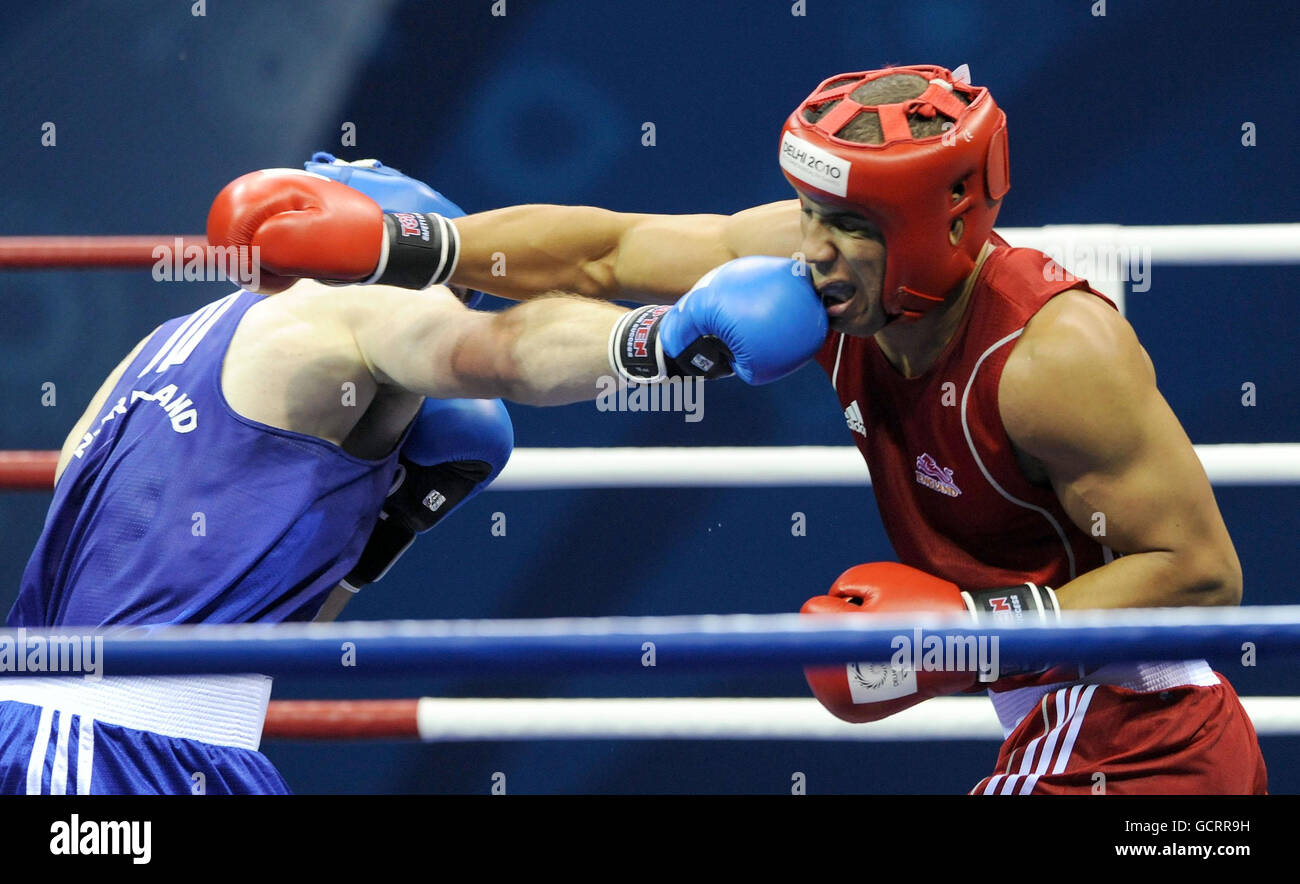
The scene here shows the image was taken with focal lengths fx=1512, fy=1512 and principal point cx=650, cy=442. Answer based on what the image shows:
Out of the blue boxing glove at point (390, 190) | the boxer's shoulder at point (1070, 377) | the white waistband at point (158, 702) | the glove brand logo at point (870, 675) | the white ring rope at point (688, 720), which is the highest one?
the blue boxing glove at point (390, 190)

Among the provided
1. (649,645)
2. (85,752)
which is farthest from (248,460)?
(649,645)

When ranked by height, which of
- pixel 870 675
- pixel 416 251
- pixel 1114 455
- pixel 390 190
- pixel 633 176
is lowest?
pixel 870 675

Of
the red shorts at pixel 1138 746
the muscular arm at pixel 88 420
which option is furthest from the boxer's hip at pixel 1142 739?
the muscular arm at pixel 88 420

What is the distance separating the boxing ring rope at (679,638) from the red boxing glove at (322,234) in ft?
1.07

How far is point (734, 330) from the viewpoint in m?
1.74

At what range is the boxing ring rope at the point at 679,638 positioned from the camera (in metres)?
1.29

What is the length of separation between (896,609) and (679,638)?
0.56m

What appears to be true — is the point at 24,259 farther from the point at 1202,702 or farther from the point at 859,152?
the point at 1202,702

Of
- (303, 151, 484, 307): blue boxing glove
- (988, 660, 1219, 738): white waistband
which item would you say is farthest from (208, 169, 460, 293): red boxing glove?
(988, 660, 1219, 738): white waistband

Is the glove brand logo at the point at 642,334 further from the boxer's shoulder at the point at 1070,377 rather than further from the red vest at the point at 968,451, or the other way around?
the boxer's shoulder at the point at 1070,377

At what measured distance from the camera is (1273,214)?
11.2 feet

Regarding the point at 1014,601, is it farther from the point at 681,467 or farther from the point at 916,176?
the point at 681,467

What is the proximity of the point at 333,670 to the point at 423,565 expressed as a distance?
2.33 metres
